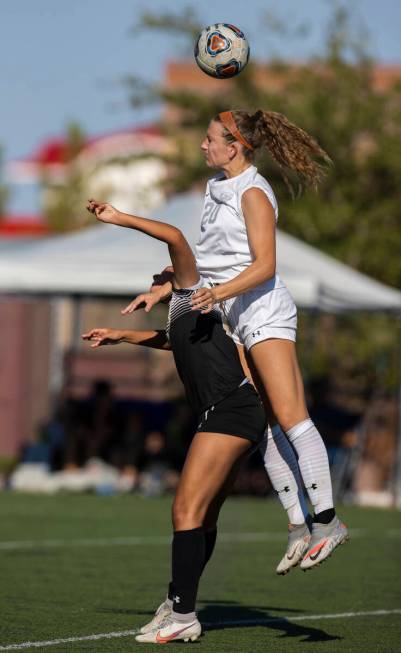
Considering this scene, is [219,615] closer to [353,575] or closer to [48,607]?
[48,607]

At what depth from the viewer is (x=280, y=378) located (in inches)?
246

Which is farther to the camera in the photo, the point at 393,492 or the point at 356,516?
the point at 393,492

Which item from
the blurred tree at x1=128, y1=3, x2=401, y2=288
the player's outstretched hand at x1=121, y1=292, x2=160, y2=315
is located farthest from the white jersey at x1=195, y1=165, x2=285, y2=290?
the blurred tree at x1=128, y1=3, x2=401, y2=288

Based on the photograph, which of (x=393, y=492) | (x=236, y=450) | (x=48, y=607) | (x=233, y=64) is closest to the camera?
(x=236, y=450)

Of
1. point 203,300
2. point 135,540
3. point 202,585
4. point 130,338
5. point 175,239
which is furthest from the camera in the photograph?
point 135,540

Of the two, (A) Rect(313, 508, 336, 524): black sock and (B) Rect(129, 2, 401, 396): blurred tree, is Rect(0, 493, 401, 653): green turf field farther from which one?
(B) Rect(129, 2, 401, 396): blurred tree

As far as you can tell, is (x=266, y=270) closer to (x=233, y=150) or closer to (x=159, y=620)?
(x=233, y=150)

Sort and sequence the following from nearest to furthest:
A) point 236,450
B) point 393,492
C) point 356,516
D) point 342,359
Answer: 1. point 236,450
2. point 356,516
3. point 393,492
4. point 342,359

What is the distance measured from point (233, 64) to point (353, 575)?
3966 millimetres

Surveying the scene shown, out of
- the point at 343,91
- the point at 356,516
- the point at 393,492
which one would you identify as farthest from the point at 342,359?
the point at 356,516

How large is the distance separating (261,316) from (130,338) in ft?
2.23

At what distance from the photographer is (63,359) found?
68.3 ft

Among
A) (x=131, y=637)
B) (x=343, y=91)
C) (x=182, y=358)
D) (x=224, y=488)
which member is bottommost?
(x=131, y=637)

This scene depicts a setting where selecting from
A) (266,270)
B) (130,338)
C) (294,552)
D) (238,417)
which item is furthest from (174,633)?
(266,270)
